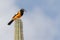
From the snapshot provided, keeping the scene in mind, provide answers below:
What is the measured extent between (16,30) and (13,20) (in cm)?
478

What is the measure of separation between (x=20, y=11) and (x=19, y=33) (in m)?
Result: 6.56

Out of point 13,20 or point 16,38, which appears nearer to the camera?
point 16,38

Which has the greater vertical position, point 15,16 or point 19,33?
point 15,16

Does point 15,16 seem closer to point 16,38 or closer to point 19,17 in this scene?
point 19,17

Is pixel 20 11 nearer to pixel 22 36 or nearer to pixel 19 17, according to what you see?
pixel 19 17

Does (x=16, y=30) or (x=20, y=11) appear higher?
(x=20, y=11)

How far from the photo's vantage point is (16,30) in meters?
78.1

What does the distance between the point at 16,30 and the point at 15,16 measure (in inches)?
190

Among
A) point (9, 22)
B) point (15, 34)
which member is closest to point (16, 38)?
point (15, 34)

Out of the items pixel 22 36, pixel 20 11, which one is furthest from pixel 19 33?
pixel 20 11

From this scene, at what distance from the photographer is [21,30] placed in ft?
257

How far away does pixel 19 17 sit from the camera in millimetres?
80250

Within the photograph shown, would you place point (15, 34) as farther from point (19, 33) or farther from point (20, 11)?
point (20, 11)

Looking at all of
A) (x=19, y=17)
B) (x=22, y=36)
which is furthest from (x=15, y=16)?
(x=22, y=36)
